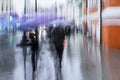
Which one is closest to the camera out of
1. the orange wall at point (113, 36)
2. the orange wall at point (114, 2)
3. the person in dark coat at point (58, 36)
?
the person in dark coat at point (58, 36)

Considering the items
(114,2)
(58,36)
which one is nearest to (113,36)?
(114,2)

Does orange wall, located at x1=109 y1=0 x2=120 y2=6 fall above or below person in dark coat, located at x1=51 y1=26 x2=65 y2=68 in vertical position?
above

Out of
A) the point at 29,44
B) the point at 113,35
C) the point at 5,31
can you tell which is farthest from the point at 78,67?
the point at 5,31

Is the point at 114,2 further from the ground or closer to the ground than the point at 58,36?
further from the ground

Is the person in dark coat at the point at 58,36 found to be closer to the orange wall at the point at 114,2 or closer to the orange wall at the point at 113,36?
the orange wall at the point at 114,2

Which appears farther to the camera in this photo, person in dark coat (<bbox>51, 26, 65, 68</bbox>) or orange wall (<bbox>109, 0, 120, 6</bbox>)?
orange wall (<bbox>109, 0, 120, 6</bbox>)

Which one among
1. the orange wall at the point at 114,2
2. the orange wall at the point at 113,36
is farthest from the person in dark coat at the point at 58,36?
the orange wall at the point at 113,36

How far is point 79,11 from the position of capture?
70500 millimetres

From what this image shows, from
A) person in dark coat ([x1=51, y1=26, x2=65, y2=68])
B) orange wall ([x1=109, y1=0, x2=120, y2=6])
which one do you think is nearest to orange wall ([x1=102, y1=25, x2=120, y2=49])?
orange wall ([x1=109, y1=0, x2=120, y2=6])

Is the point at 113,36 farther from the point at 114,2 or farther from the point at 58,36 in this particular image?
the point at 58,36

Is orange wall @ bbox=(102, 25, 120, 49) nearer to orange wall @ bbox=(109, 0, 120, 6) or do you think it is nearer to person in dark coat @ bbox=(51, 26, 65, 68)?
orange wall @ bbox=(109, 0, 120, 6)

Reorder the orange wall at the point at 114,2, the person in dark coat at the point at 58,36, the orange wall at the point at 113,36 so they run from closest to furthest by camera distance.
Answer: the person in dark coat at the point at 58,36
the orange wall at the point at 114,2
the orange wall at the point at 113,36

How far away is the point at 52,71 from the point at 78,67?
200 cm

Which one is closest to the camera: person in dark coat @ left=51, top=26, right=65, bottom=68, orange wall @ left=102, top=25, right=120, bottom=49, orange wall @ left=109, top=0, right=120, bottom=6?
person in dark coat @ left=51, top=26, right=65, bottom=68
